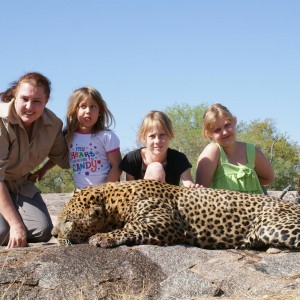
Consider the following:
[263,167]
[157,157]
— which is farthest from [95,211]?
[263,167]

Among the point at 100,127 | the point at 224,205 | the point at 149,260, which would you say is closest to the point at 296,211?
the point at 224,205

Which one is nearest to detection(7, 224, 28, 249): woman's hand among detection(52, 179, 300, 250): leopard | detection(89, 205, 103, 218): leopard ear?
detection(52, 179, 300, 250): leopard

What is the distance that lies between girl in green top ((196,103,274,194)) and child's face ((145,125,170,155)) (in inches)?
26.5

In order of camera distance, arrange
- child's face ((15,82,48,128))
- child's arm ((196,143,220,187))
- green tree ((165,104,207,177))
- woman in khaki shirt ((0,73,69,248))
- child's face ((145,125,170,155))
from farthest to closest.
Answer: green tree ((165,104,207,177)), child's arm ((196,143,220,187)), child's face ((145,125,170,155)), child's face ((15,82,48,128)), woman in khaki shirt ((0,73,69,248))

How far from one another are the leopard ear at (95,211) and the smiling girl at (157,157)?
93 cm

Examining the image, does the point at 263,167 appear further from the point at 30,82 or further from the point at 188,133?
the point at 188,133

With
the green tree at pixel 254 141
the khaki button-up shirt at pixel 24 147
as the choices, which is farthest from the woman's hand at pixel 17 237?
the green tree at pixel 254 141

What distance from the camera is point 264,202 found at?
5941 mm

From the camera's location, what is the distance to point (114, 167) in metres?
7.02

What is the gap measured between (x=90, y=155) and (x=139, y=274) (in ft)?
8.11

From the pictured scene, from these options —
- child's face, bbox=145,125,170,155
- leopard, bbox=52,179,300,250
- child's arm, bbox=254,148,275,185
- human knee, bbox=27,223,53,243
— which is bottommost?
human knee, bbox=27,223,53,243

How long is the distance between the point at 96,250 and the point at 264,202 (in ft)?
6.15

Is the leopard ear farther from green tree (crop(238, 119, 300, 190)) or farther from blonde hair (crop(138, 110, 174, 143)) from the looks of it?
green tree (crop(238, 119, 300, 190))

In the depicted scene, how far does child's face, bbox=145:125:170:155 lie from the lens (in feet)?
21.4
